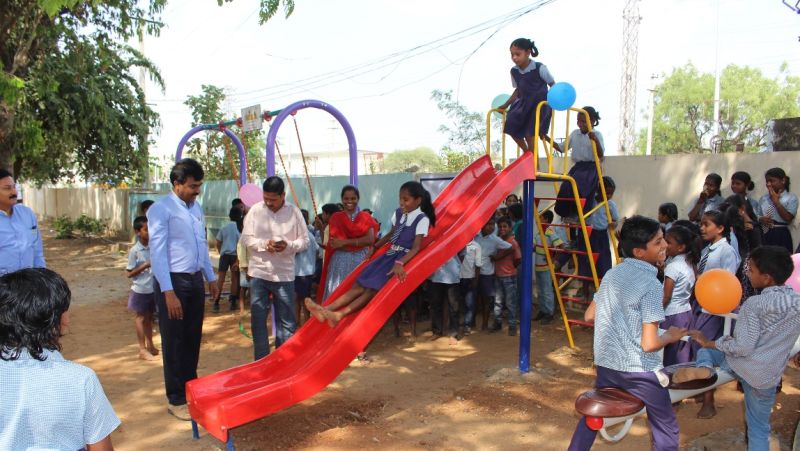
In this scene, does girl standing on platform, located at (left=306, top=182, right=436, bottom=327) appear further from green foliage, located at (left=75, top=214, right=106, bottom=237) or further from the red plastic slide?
green foliage, located at (left=75, top=214, right=106, bottom=237)

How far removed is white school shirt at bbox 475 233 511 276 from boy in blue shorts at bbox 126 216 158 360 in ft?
11.8

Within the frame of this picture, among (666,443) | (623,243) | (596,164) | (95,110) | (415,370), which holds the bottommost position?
(415,370)

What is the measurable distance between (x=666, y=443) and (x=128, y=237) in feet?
59.3

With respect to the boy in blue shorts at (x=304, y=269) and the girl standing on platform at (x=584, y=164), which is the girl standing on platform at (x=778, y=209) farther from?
the boy in blue shorts at (x=304, y=269)

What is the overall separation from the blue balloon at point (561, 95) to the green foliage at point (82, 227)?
58.0 feet

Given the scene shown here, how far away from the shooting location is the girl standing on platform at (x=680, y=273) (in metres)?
4.11

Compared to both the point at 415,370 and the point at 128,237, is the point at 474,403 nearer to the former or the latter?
the point at 415,370

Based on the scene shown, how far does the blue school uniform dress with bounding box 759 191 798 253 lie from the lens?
5617mm

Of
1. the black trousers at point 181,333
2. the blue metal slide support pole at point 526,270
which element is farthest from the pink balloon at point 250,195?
the blue metal slide support pole at point 526,270

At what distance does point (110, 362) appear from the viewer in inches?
230

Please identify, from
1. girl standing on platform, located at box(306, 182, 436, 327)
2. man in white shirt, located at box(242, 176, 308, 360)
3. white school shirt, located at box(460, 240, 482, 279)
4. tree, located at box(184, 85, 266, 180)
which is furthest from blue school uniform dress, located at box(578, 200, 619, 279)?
tree, located at box(184, 85, 266, 180)

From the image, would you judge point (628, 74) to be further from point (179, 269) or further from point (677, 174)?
point (179, 269)

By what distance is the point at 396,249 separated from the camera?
4820 mm

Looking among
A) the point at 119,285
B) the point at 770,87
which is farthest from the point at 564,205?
the point at 770,87
